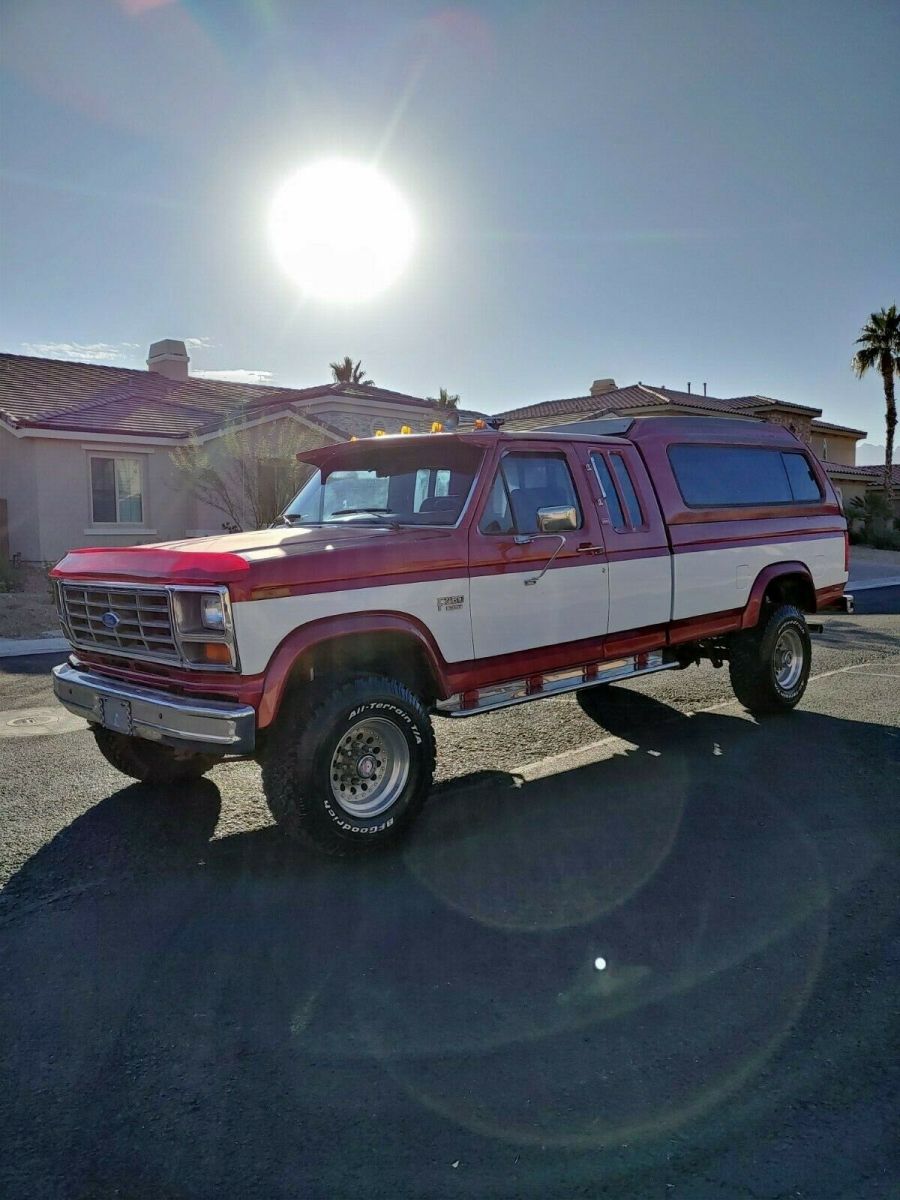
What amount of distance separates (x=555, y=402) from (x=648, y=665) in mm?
32669

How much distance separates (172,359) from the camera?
25.8 m

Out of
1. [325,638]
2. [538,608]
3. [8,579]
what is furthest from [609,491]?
[8,579]

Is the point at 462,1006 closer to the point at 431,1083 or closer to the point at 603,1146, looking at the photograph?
the point at 431,1083

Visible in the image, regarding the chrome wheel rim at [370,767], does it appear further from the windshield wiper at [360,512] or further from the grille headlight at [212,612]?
the windshield wiper at [360,512]

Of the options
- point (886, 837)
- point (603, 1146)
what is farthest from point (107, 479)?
point (603, 1146)

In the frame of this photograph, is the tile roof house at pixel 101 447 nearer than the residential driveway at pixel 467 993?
No

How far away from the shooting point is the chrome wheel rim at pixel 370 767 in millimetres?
4758

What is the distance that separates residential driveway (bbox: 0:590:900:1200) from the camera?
2.61 metres

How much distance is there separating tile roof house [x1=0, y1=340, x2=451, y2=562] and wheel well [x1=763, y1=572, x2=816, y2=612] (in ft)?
32.8

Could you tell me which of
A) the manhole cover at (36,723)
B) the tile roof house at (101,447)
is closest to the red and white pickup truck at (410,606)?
the manhole cover at (36,723)

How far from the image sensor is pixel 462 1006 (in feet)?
11.1

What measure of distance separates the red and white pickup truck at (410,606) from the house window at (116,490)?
14.4 meters

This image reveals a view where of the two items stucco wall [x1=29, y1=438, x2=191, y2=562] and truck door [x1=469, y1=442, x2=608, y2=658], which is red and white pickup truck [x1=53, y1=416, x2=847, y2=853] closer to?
truck door [x1=469, y1=442, x2=608, y2=658]

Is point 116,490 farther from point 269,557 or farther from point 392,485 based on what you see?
point 269,557
